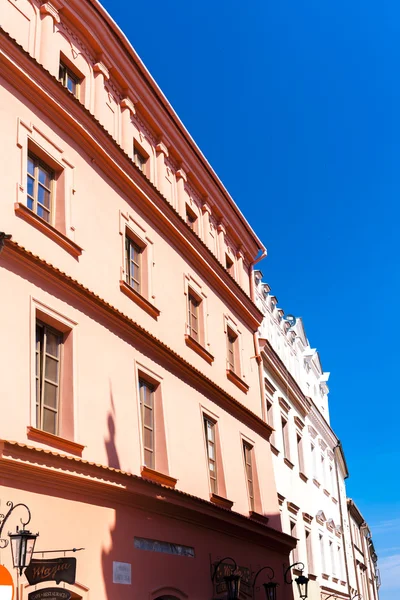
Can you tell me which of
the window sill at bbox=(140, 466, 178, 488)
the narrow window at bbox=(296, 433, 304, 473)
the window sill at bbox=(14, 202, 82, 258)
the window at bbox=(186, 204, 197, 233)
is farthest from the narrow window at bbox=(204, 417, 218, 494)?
the narrow window at bbox=(296, 433, 304, 473)

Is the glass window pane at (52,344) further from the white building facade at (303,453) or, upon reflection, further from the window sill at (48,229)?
the white building facade at (303,453)

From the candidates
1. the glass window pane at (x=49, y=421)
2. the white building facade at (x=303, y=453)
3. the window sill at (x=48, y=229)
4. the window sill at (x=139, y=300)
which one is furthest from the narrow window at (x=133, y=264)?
the white building facade at (x=303, y=453)

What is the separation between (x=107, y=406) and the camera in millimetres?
12648

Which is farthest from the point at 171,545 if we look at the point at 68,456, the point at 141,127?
the point at 141,127

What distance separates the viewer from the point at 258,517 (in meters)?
19.2

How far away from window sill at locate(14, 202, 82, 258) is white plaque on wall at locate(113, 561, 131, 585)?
16.6 feet

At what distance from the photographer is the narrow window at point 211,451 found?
17047 millimetres

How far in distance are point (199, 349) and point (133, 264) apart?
330 cm

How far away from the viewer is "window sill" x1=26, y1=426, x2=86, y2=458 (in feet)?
33.7

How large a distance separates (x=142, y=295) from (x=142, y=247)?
47.5 inches

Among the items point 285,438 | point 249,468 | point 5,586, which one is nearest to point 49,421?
point 5,586

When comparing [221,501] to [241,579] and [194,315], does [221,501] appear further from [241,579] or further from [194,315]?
[194,315]

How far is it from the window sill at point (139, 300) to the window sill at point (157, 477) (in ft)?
10.9

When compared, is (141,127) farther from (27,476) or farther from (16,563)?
(16,563)
